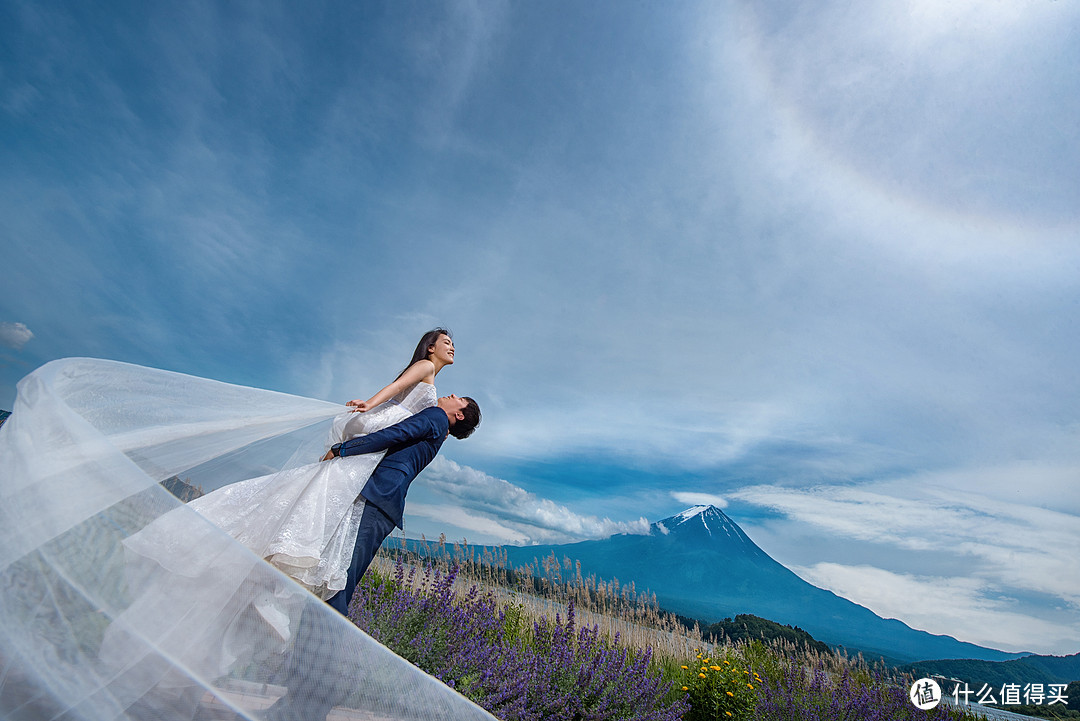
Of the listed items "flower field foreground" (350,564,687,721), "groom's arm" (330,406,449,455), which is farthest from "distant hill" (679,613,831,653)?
Answer: "groom's arm" (330,406,449,455)

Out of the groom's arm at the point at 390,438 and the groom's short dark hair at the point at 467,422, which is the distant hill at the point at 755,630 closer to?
the groom's short dark hair at the point at 467,422

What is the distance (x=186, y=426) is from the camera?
97.7 inches

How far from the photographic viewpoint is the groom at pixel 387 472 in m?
2.56

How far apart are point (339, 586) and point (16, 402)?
1390 millimetres

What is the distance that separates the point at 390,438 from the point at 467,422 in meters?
0.78

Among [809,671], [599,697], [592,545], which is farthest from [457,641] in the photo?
[592,545]

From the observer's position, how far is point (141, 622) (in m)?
1.25

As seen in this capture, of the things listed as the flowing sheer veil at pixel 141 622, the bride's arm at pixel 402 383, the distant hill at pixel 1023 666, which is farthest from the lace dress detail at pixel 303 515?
the distant hill at pixel 1023 666

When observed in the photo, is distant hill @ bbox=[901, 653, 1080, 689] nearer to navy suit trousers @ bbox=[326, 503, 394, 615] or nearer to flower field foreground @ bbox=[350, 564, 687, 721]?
flower field foreground @ bbox=[350, 564, 687, 721]

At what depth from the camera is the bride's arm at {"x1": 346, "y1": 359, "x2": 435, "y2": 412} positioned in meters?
3.27

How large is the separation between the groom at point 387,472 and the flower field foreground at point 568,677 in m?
1.09

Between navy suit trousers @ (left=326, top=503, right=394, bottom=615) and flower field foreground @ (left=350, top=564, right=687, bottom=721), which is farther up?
navy suit trousers @ (left=326, top=503, right=394, bottom=615)

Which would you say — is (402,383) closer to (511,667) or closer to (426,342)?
(426,342)

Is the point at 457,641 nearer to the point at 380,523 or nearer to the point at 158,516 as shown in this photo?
the point at 380,523
